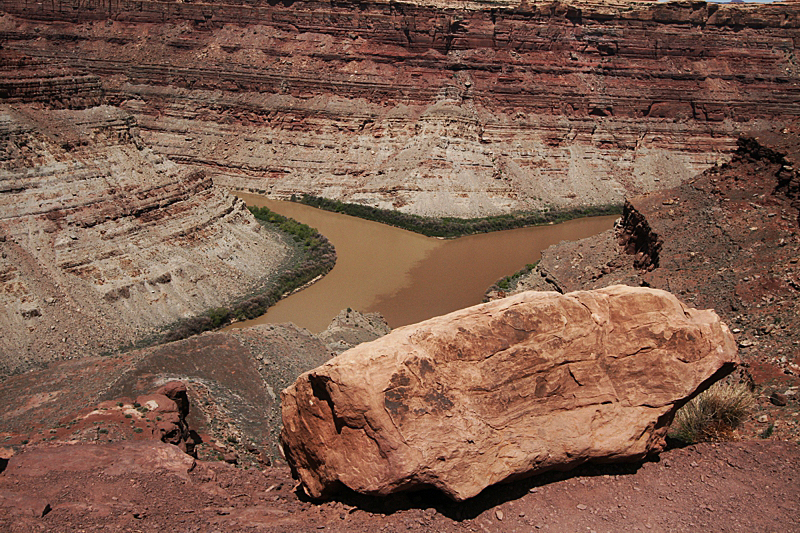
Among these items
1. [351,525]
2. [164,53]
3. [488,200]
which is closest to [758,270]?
[351,525]

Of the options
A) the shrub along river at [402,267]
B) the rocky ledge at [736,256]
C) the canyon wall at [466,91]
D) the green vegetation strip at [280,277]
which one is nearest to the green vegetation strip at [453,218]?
the shrub along river at [402,267]

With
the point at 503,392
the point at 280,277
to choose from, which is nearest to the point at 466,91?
the point at 280,277

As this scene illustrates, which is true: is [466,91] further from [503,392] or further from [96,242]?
[503,392]

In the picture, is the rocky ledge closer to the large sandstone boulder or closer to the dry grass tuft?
the dry grass tuft

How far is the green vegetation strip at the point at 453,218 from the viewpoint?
38625 mm

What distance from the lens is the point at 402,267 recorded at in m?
31.6

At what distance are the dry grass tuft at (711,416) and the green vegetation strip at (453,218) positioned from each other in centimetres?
2636

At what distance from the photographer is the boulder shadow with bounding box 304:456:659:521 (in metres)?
8.80

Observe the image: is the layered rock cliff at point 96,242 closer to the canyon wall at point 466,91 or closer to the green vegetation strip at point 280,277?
the green vegetation strip at point 280,277

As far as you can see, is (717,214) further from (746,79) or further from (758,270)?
(746,79)

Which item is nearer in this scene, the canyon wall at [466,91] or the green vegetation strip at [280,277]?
the green vegetation strip at [280,277]

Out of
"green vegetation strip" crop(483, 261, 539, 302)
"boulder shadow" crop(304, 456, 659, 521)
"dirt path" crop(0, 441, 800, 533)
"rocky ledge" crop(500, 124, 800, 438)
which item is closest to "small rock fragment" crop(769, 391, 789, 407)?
"rocky ledge" crop(500, 124, 800, 438)

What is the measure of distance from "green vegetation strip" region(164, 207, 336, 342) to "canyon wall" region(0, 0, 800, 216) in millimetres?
8658

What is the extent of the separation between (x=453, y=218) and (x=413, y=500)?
32564 millimetres
